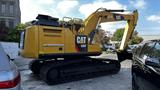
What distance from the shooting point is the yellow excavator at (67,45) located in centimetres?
1070

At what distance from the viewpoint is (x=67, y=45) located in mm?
11219

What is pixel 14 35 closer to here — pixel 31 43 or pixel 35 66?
pixel 35 66

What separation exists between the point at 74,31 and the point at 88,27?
0.93 meters

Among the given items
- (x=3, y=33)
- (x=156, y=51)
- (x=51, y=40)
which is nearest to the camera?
(x=156, y=51)

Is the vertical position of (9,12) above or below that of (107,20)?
above

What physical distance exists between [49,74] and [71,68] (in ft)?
3.52

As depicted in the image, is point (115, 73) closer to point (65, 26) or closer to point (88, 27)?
point (88, 27)

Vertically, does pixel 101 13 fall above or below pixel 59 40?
above

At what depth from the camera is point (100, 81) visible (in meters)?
10.8

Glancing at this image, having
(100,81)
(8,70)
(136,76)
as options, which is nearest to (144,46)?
(136,76)

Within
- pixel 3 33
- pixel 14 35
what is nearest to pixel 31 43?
pixel 14 35

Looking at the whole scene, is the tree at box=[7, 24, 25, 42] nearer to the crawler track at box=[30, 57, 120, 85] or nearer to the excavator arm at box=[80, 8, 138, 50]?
the crawler track at box=[30, 57, 120, 85]

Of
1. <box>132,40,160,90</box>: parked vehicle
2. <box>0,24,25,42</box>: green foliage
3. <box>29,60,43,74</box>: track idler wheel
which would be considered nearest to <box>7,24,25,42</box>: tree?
<box>0,24,25,42</box>: green foliage

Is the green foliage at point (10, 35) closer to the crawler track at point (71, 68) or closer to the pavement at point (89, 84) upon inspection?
the crawler track at point (71, 68)
